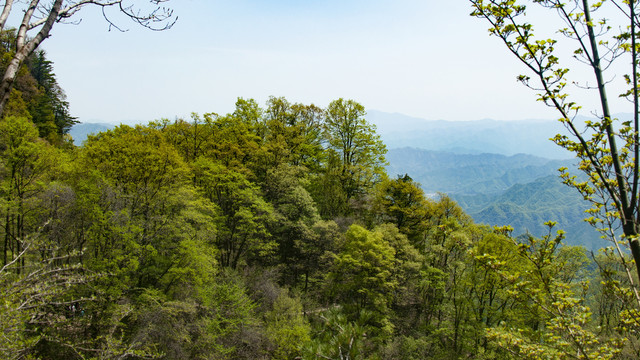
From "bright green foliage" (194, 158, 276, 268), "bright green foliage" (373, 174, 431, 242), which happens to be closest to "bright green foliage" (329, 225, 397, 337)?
"bright green foliage" (194, 158, 276, 268)

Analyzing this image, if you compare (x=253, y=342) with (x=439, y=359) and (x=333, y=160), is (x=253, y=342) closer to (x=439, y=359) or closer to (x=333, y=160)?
(x=439, y=359)

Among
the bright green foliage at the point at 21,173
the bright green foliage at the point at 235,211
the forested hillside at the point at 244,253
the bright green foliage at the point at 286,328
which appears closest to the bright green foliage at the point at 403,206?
the forested hillside at the point at 244,253

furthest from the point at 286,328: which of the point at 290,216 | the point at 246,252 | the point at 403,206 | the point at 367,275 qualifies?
the point at 403,206

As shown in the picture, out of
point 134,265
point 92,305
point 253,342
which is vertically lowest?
point 253,342

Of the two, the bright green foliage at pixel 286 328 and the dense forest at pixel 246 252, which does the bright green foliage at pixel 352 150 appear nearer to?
the dense forest at pixel 246 252

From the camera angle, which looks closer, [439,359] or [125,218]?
[125,218]

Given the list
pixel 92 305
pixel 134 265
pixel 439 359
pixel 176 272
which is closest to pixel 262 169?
pixel 176 272

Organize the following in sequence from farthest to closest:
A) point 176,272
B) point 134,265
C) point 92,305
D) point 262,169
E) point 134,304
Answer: point 262,169 < point 176,272 < point 134,304 < point 134,265 < point 92,305

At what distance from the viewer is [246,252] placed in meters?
21.8

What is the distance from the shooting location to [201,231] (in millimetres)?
16578

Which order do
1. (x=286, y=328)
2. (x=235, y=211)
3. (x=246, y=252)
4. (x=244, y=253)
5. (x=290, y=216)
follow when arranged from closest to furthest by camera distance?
(x=286, y=328) → (x=235, y=211) → (x=244, y=253) → (x=246, y=252) → (x=290, y=216)

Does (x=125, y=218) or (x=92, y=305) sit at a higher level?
(x=125, y=218)

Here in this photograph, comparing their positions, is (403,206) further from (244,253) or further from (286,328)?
(286,328)

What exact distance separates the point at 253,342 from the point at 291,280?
648 cm
